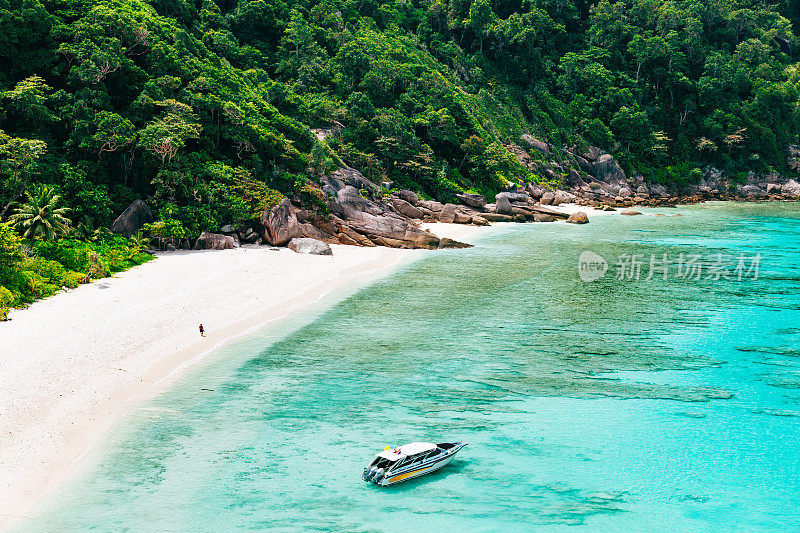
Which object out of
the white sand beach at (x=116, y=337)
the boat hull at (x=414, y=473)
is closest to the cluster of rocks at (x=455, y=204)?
the white sand beach at (x=116, y=337)

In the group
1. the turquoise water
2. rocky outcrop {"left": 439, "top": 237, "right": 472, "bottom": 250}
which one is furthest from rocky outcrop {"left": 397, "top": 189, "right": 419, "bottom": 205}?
the turquoise water

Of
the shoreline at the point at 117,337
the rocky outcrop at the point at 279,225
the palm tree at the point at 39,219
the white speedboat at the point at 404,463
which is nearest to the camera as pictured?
the white speedboat at the point at 404,463

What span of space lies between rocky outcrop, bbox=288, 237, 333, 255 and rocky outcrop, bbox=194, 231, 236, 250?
5086 millimetres

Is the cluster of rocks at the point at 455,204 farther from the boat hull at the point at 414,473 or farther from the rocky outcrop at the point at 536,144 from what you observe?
the boat hull at the point at 414,473

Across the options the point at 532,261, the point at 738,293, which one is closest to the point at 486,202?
the point at 532,261

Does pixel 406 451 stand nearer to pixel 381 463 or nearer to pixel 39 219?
pixel 381 463

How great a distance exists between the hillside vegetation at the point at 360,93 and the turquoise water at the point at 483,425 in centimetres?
2323

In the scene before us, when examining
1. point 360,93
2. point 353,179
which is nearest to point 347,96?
point 360,93

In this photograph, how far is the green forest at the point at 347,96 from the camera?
39719 mm

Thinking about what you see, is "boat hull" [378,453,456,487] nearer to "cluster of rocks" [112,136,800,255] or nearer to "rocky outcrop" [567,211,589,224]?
"cluster of rocks" [112,136,800,255]

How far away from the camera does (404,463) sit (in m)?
13.9

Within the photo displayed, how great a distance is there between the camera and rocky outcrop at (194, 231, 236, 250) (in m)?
41.2

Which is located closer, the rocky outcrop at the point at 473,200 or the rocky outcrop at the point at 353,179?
the rocky outcrop at the point at 353,179

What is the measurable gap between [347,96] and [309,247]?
4131cm
